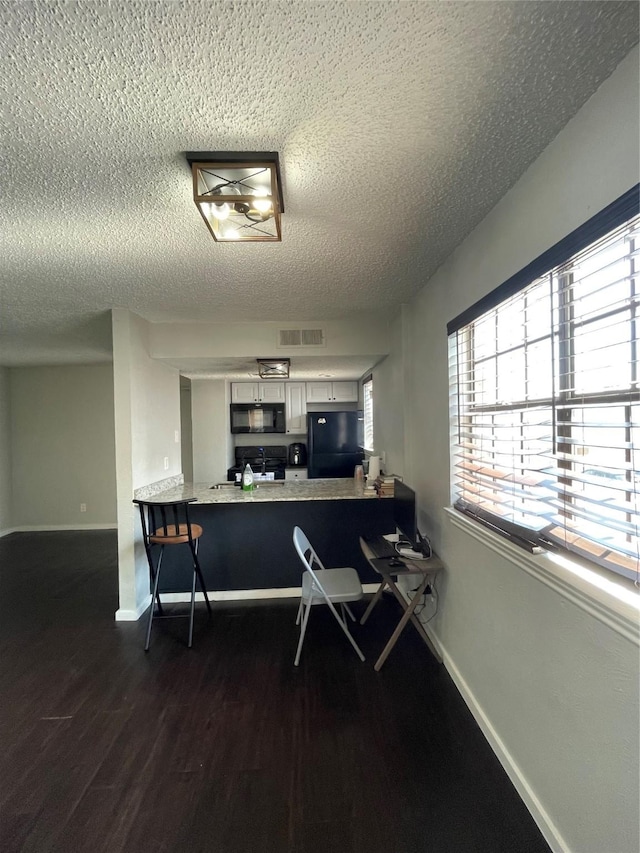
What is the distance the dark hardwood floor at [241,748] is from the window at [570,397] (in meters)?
1.01

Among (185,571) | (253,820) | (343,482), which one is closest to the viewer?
(253,820)

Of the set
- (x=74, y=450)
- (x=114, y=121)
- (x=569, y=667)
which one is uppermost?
(x=114, y=121)

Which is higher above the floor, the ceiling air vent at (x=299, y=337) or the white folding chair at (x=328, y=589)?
the ceiling air vent at (x=299, y=337)

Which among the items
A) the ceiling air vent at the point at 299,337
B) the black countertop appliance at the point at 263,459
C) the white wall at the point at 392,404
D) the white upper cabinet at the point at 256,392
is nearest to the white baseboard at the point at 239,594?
the white wall at the point at 392,404

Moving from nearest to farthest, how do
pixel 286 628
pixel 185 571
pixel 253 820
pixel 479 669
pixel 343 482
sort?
pixel 253 820 → pixel 479 669 → pixel 286 628 → pixel 185 571 → pixel 343 482

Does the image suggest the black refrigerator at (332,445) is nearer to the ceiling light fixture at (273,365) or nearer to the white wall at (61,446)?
the ceiling light fixture at (273,365)

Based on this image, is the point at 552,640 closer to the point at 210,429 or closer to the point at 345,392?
the point at 345,392

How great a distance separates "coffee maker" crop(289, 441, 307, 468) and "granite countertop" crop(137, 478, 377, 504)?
1.96 meters

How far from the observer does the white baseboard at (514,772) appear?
126 centimetres

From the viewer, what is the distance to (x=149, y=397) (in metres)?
3.32

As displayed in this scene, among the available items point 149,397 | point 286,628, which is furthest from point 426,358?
point 149,397

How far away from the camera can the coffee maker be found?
5762 mm

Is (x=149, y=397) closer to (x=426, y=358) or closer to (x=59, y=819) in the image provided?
(x=426, y=358)

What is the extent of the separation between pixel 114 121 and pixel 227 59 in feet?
1.41
